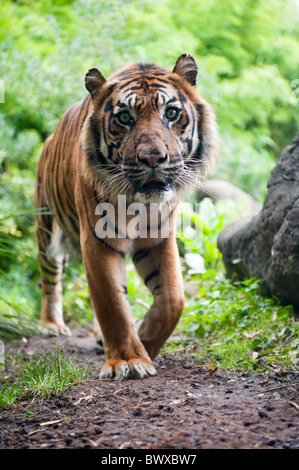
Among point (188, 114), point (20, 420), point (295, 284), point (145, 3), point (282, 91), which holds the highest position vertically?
point (145, 3)

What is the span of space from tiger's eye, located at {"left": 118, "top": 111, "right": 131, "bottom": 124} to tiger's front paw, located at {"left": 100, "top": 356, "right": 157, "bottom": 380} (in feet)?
4.95

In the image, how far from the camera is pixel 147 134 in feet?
10.5

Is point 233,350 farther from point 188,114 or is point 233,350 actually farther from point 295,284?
point 188,114

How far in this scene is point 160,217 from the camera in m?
3.67

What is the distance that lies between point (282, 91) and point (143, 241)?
9877 millimetres

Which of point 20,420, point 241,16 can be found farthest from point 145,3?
point 20,420

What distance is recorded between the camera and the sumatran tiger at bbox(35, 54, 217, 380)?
10.7 ft

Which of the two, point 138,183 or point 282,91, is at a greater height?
point 282,91

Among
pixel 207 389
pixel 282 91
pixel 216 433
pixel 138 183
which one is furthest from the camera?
pixel 282 91

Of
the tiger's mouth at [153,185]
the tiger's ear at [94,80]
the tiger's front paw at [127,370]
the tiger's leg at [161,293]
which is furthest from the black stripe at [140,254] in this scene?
the tiger's ear at [94,80]

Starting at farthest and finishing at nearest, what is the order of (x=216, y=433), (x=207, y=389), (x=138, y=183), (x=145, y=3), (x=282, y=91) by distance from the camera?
(x=282, y=91) → (x=145, y=3) → (x=138, y=183) → (x=207, y=389) → (x=216, y=433)

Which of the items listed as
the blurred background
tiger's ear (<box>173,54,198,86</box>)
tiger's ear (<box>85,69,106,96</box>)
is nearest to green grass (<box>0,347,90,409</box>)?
the blurred background

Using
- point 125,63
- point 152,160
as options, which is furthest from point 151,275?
point 125,63

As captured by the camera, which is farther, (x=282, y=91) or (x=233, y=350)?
(x=282, y=91)
